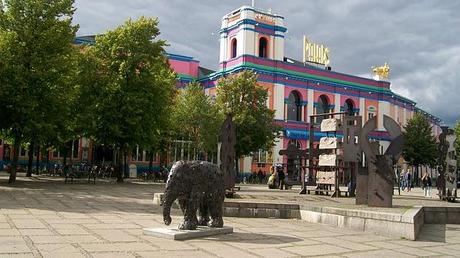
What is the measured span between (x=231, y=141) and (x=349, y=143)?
5.64 m

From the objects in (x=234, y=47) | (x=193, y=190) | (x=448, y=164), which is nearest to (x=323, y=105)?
(x=234, y=47)

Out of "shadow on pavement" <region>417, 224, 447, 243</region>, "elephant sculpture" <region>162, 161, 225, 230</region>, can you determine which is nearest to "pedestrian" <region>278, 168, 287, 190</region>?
"shadow on pavement" <region>417, 224, 447, 243</region>

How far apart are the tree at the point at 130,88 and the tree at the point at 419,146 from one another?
1464 inches

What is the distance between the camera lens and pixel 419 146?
195 feet

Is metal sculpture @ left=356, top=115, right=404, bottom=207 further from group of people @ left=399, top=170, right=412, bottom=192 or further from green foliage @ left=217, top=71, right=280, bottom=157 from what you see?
green foliage @ left=217, top=71, right=280, bottom=157

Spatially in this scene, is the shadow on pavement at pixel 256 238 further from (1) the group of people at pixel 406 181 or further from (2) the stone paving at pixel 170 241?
(1) the group of people at pixel 406 181

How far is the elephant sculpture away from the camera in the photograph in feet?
32.0

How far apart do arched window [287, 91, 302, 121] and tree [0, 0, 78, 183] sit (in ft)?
120

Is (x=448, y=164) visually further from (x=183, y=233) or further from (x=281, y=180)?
(x=183, y=233)

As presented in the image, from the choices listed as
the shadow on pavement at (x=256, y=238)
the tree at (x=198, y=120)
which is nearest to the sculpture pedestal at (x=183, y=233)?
the shadow on pavement at (x=256, y=238)

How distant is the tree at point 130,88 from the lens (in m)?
30.2

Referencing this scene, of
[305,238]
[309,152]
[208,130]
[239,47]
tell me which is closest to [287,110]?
[239,47]

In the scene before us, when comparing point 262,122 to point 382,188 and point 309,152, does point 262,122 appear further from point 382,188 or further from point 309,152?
point 382,188

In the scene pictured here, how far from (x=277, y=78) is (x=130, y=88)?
28.7 metres
